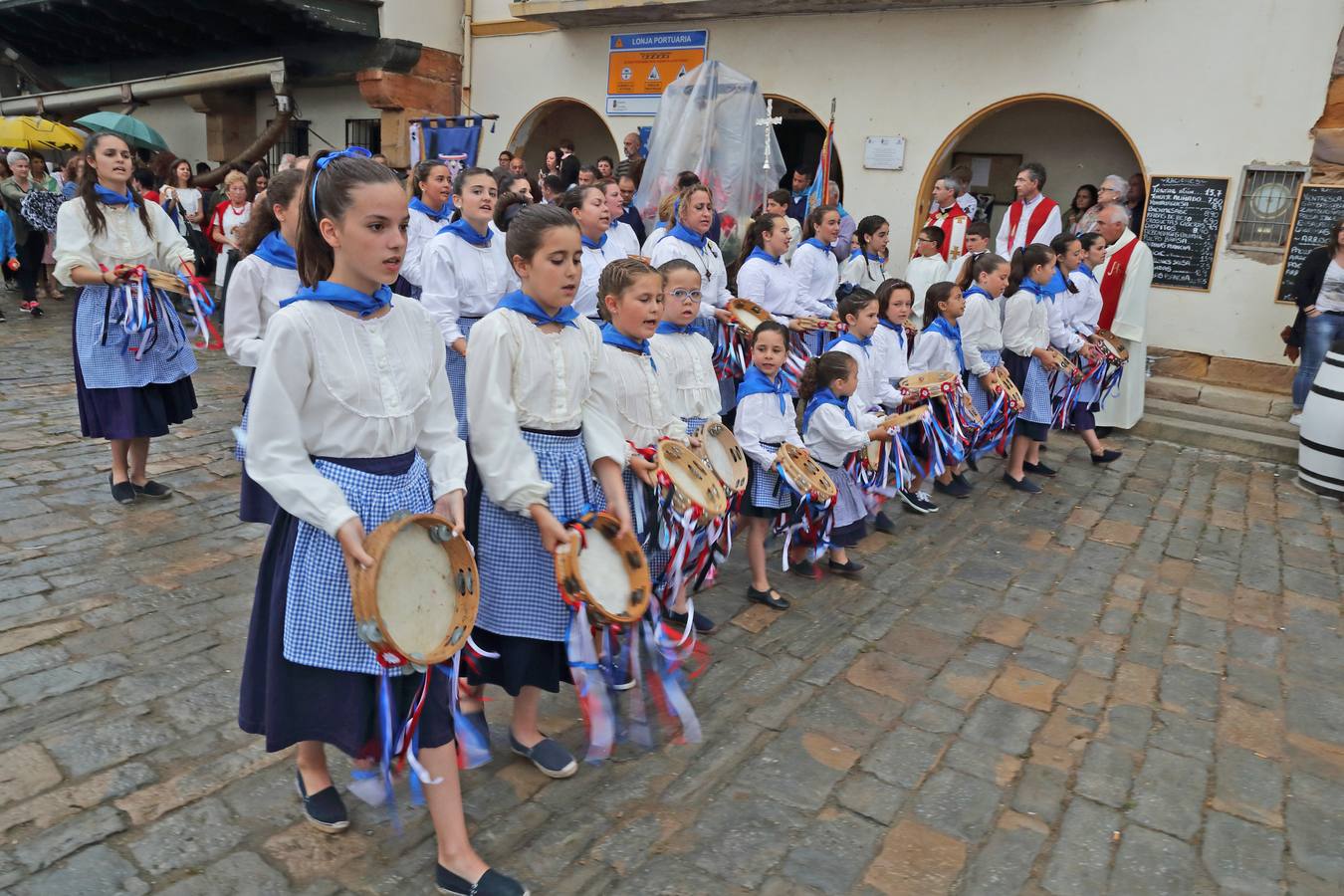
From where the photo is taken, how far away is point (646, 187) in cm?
861

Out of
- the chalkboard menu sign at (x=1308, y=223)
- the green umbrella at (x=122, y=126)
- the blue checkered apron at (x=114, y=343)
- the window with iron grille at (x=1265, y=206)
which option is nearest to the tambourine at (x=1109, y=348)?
the chalkboard menu sign at (x=1308, y=223)

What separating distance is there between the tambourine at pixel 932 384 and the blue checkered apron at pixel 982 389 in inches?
32.4

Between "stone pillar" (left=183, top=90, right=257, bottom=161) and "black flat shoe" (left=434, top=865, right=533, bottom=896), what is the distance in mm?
17938

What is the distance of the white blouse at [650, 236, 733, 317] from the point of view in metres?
5.61

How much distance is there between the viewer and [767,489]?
434 cm

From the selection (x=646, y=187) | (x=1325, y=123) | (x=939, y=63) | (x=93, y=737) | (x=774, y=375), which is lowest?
(x=93, y=737)

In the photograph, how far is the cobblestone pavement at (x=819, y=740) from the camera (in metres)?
2.62

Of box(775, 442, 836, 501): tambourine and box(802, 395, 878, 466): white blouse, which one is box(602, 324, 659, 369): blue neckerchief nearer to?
box(775, 442, 836, 501): tambourine

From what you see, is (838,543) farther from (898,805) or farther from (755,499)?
(898,805)

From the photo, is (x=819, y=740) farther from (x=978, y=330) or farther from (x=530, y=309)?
(x=978, y=330)

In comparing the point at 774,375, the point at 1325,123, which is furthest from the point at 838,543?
the point at 1325,123

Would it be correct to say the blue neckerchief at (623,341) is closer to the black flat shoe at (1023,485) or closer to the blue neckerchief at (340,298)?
the blue neckerchief at (340,298)

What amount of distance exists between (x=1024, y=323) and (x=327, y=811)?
5.52 m

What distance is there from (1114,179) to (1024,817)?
674 cm
